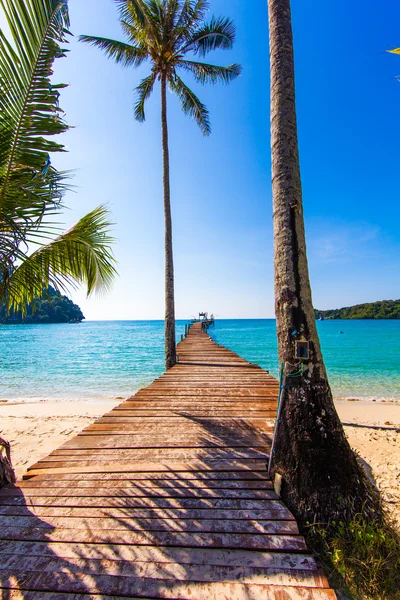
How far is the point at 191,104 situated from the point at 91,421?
40.0 feet

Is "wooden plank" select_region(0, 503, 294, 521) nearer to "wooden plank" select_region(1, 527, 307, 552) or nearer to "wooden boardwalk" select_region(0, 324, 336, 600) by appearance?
"wooden boardwalk" select_region(0, 324, 336, 600)

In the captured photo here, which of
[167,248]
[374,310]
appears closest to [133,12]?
[167,248]

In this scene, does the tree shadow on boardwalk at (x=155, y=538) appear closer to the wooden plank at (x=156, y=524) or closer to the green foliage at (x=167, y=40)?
the wooden plank at (x=156, y=524)

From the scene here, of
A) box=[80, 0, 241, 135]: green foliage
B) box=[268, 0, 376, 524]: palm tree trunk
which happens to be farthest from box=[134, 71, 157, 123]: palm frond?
box=[268, 0, 376, 524]: palm tree trunk

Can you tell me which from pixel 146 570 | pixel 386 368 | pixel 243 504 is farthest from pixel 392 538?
pixel 386 368

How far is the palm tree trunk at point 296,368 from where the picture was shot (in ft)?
7.55

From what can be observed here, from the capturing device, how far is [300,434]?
2.46 m

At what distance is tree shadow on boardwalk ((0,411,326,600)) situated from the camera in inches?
63.4

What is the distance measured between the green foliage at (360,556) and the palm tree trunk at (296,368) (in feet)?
0.32

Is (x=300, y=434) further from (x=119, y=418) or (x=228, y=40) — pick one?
(x=228, y=40)

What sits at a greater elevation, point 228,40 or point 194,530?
point 228,40

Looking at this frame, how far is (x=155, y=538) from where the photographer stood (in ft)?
6.33

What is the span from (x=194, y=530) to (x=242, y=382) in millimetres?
4080

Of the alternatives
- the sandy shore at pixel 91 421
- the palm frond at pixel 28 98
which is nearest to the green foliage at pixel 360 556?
the sandy shore at pixel 91 421
